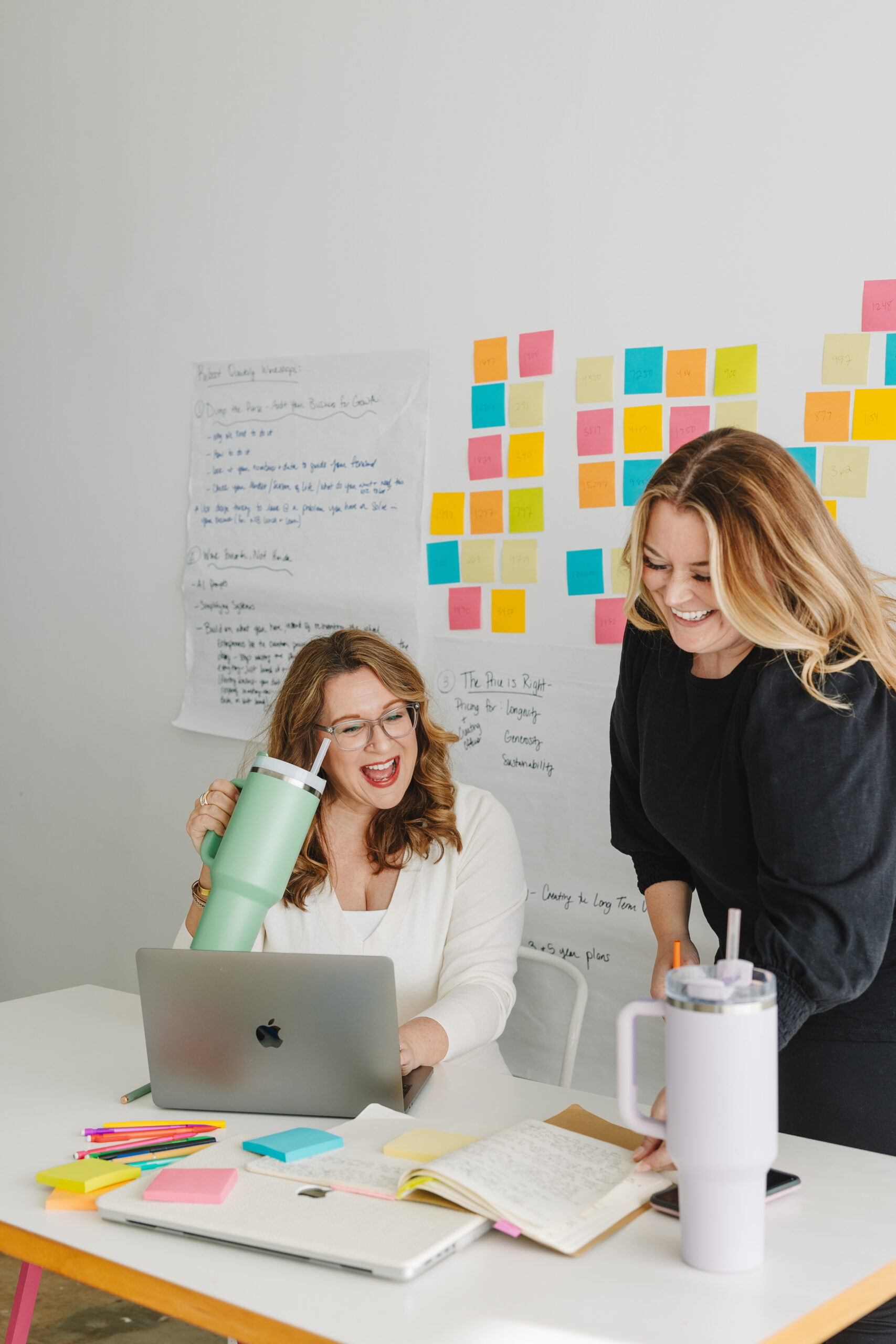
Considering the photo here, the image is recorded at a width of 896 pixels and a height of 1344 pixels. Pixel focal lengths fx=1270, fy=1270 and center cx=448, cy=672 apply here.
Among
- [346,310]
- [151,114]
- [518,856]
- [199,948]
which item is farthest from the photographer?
[151,114]

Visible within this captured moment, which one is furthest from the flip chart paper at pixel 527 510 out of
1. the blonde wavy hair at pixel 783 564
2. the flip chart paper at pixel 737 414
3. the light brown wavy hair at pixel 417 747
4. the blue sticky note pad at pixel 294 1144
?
the blue sticky note pad at pixel 294 1144

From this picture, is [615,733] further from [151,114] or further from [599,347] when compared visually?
[151,114]

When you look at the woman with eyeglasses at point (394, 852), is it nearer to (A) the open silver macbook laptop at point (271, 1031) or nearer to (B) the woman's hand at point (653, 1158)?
(A) the open silver macbook laptop at point (271, 1031)

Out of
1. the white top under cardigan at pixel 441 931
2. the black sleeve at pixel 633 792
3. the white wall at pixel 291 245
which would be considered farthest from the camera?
the white wall at pixel 291 245

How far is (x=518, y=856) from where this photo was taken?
1.91 m

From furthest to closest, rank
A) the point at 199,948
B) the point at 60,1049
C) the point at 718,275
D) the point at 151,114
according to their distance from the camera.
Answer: the point at 151,114 → the point at 718,275 → the point at 60,1049 → the point at 199,948

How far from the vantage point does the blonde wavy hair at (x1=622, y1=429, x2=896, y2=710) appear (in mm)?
1210

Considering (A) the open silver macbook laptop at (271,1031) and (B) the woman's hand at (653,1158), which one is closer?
(B) the woman's hand at (653,1158)

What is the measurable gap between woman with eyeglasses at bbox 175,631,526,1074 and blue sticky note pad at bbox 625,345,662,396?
24.9 inches

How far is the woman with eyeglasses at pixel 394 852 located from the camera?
178 cm

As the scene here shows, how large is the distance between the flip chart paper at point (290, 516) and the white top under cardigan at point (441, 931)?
2.44 ft

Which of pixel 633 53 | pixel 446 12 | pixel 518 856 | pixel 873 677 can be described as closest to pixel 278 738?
pixel 518 856

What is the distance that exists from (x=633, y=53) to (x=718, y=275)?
43 cm

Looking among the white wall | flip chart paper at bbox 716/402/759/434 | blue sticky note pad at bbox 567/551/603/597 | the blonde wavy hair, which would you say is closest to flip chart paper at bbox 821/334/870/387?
the white wall
